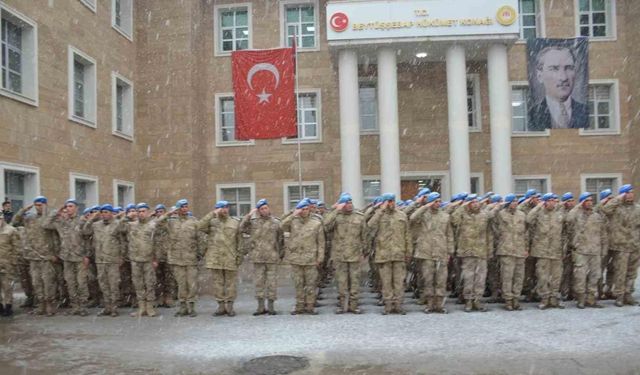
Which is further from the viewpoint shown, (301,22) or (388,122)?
(301,22)

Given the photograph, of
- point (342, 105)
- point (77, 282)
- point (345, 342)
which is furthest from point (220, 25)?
point (345, 342)

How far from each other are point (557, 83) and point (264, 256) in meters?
13.0

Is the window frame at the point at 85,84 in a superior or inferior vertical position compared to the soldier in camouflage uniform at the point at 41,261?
superior

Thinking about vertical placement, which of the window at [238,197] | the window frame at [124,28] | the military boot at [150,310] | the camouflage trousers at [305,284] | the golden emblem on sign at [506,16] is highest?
the window frame at [124,28]

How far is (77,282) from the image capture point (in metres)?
10.4

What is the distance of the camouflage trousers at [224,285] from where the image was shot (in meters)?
10.0

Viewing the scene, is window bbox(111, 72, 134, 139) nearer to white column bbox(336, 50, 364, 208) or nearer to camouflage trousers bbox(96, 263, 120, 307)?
white column bbox(336, 50, 364, 208)

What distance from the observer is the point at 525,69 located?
21859 millimetres

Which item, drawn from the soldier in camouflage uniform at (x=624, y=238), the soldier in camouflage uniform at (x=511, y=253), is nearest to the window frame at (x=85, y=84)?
the soldier in camouflage uniform at (x=511, y=253)

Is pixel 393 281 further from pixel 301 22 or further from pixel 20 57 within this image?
pixel 301 22

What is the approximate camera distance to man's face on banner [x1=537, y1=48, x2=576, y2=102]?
19.1m

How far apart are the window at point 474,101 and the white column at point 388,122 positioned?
4127mm

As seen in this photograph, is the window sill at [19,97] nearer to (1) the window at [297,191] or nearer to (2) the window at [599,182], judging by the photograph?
(1) the window at [297,191]

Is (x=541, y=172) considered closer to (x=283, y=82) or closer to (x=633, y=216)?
(x=283, y=82)
